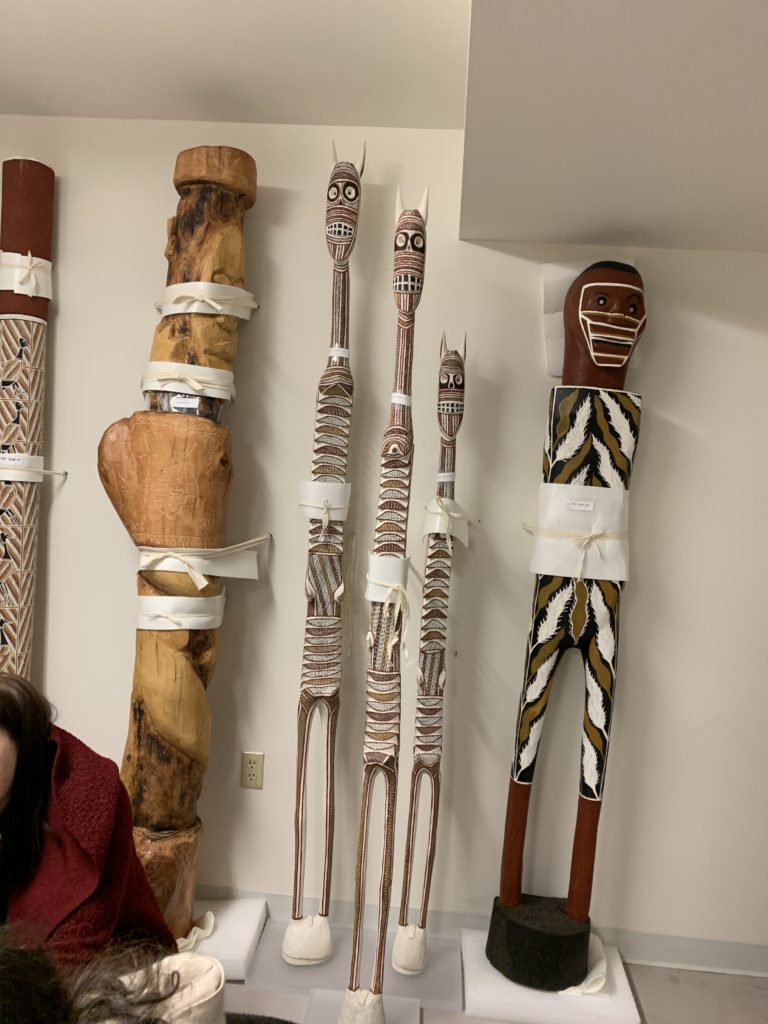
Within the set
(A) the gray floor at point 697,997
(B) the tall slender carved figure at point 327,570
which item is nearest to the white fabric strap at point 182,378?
(B) the tall slender carved figure at point 327,570

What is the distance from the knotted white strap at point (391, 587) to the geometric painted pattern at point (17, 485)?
98 cm

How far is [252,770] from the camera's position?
2.17 meters

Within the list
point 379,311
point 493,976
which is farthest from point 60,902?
point 379,311

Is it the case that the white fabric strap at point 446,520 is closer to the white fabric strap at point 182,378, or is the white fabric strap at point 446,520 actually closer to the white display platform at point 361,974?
the white fabric strap at point 182,378

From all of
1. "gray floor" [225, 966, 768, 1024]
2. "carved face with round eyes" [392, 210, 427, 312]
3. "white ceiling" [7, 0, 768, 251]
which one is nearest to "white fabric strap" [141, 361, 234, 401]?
"carved face with round eyes" [392, 210, 427, 312]

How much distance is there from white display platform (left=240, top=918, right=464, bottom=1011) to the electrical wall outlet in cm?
39

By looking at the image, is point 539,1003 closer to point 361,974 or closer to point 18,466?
point 361,974

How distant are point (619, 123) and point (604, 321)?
0.51 metres

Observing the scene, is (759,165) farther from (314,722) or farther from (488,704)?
(314,722)

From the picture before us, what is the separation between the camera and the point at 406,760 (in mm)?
2143

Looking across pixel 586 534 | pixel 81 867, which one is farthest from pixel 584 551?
pixel 81 867

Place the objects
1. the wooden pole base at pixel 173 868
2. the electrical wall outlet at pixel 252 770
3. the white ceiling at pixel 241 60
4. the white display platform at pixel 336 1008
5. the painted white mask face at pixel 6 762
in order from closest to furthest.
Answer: the painted white mask face at pixel 6 762, the white ceiling at pixel 241 60, the white display platform at pixel 336 1008, the wooden pole base at pixel 173 868, the electrical wall outlet at pixel 252 770

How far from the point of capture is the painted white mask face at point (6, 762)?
113 centimetres

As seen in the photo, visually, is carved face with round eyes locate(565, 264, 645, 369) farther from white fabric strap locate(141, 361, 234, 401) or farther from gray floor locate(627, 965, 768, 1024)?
gray floor locate(627, 965, 768, 1024)
